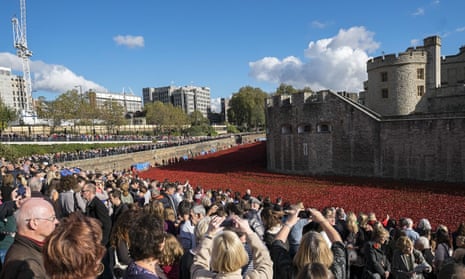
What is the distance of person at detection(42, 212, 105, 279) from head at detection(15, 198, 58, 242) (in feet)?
2.05

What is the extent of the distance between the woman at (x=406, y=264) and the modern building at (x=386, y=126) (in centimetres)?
1808

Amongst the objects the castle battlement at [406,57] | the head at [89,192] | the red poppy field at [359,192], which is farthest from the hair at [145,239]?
the castle battlement at [406,57]

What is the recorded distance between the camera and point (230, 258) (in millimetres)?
2693

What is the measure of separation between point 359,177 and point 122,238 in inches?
865

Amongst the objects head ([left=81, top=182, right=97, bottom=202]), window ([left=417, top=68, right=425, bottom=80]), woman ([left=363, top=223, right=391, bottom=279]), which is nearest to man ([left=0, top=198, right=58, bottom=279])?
head ([left=81, top=182, right=97, bottom=202])

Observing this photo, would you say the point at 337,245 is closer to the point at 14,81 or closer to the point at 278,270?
the point at 278,270

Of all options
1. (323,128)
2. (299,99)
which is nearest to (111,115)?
(299,99)

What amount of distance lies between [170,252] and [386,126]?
72.0 feet

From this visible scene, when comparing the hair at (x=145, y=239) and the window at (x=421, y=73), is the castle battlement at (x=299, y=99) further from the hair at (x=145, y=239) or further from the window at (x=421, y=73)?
the hair at (x=145, y=239)

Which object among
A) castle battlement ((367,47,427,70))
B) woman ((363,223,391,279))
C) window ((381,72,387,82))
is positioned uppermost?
castle battlement ((367,47,427,70))

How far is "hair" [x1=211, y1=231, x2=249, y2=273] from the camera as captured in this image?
8.85 feet

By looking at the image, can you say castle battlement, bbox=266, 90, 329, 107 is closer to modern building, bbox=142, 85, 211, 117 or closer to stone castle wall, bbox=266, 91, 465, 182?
stone castle wall, bbox=266, 91, 465, 182

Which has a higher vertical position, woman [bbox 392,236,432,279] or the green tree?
the green tree

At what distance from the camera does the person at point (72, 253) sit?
233cm
